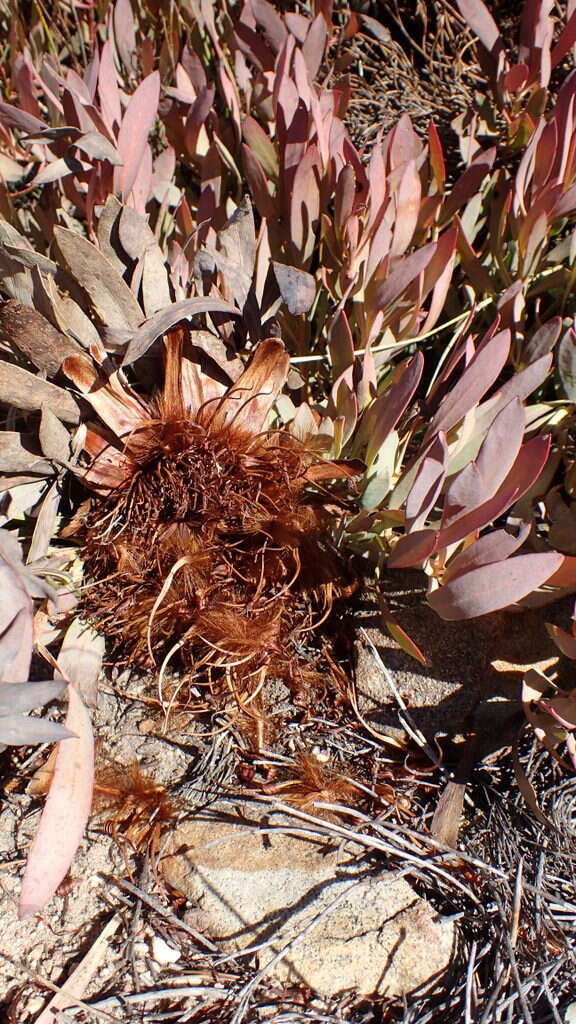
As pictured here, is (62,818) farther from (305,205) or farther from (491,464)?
(305,205)

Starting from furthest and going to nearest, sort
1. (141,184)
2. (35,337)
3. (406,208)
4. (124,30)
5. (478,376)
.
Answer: (124,30), (141,184), (406,208), (35,337), (478,376)

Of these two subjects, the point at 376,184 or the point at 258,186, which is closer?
the point at 376,184

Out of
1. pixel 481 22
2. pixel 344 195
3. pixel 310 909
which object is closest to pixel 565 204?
pixel 344 195

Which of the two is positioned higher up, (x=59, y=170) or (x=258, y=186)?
(x=59, y=170)

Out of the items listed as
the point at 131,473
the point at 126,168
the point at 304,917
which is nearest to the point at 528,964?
the point at 304,917

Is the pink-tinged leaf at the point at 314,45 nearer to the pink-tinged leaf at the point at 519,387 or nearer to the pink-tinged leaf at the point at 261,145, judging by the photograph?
the pink-tinged leaf at the point at 261,145


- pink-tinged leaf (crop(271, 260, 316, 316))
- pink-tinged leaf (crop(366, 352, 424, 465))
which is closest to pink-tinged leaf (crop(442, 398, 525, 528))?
pink-tinged leaf (crop(366, 352, 424, 465))

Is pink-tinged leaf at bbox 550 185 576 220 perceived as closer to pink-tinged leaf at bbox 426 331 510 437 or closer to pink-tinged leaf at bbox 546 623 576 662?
pink-tinged leaf at bbox 426 331 510 437
